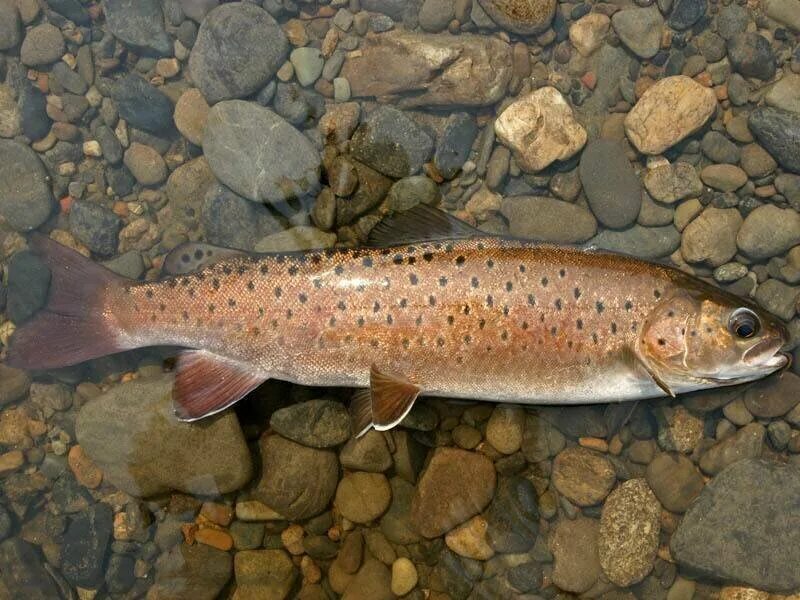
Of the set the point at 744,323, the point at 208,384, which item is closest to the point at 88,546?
the point at 208,384

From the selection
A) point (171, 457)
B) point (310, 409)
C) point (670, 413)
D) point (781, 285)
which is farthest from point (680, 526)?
point (171, 457)

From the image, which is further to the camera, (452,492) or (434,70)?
(434,70)

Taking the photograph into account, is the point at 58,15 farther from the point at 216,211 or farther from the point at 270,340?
the point at 270,340

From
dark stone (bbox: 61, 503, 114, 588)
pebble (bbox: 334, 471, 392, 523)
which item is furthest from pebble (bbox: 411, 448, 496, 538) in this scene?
dark stone (bbox: 61, 503, 114, 588)

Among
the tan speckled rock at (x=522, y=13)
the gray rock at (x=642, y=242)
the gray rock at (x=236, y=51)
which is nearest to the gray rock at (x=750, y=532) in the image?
the gray rock at (x=642, y=242)

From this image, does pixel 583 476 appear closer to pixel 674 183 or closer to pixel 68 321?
pixel 674 183
